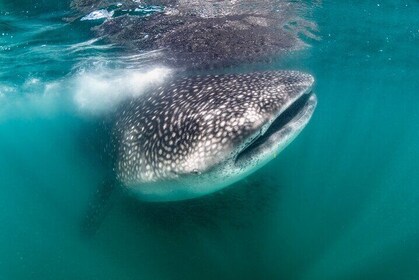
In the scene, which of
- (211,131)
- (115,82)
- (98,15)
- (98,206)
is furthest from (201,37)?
(211,131)

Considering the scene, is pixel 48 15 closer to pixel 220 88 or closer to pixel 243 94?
pixel 220 88

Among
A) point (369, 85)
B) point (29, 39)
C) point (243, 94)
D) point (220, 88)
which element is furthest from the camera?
point (369, 85)

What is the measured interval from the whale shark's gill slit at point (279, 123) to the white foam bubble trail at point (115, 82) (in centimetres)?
936

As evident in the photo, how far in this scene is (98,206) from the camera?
716 centimetres

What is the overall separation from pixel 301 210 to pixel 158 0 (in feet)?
33.0

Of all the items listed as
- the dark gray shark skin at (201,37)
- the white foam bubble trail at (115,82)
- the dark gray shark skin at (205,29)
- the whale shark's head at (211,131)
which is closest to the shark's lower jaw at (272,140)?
the whale shark's head at (211,131)

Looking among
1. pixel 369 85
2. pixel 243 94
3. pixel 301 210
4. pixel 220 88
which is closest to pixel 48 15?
pixel 220 88

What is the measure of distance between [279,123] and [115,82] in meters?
12.0

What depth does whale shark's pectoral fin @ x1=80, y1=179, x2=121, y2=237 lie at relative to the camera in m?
6.79

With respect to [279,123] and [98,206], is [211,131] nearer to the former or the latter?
[279,123]

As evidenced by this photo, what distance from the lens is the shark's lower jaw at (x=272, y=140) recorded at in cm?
408

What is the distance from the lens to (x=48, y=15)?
8047 millimetres

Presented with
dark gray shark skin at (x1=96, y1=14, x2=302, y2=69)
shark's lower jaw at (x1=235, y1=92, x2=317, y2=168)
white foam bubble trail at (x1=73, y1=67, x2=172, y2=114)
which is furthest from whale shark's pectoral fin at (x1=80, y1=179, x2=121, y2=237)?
white foam bubble trail at (x1=73, y1=67, x2=172, y2=114)

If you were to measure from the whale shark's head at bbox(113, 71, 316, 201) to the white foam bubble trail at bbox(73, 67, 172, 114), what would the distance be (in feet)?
26.6
